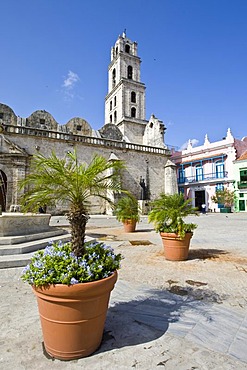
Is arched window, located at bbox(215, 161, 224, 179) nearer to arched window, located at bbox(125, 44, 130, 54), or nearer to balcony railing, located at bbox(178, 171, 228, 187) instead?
balcony railing, located at bbox(178, 171, 228, 187)

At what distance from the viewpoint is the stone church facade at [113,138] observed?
18922 millimetres

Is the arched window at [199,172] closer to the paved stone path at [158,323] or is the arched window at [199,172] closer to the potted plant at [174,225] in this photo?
the potted plant at [174,225]

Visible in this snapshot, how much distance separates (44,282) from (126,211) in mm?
8580

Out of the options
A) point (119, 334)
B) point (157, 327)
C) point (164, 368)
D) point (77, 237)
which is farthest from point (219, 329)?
point (77, 237)

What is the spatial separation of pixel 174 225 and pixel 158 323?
2.99 m

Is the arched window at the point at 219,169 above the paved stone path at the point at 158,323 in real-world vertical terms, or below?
above

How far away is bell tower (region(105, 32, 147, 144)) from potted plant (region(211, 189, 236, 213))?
1279 cm

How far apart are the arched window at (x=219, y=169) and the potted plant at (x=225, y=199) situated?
2.41 m

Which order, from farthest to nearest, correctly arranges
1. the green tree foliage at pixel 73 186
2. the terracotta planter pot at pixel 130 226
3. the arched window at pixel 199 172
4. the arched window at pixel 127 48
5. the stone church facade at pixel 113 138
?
the arched window at pixel 127 48, the arched window at pixel 199 172, the stone church facade at pixel 113 138, the terracotta planter pot at pixel 130 226, the green tree foliage at pixel 73 186

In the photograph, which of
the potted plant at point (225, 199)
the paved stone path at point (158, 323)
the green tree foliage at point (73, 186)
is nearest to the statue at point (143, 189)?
the potted plant at point (225, 199)

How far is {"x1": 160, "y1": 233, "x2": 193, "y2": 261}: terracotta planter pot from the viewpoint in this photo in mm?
5238

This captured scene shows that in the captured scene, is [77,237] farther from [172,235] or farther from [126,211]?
[126,211]

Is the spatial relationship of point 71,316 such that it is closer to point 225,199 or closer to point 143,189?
point 143,189

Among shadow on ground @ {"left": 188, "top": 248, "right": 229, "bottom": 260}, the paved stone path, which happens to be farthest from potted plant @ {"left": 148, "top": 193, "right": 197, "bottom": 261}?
the paved stone path
